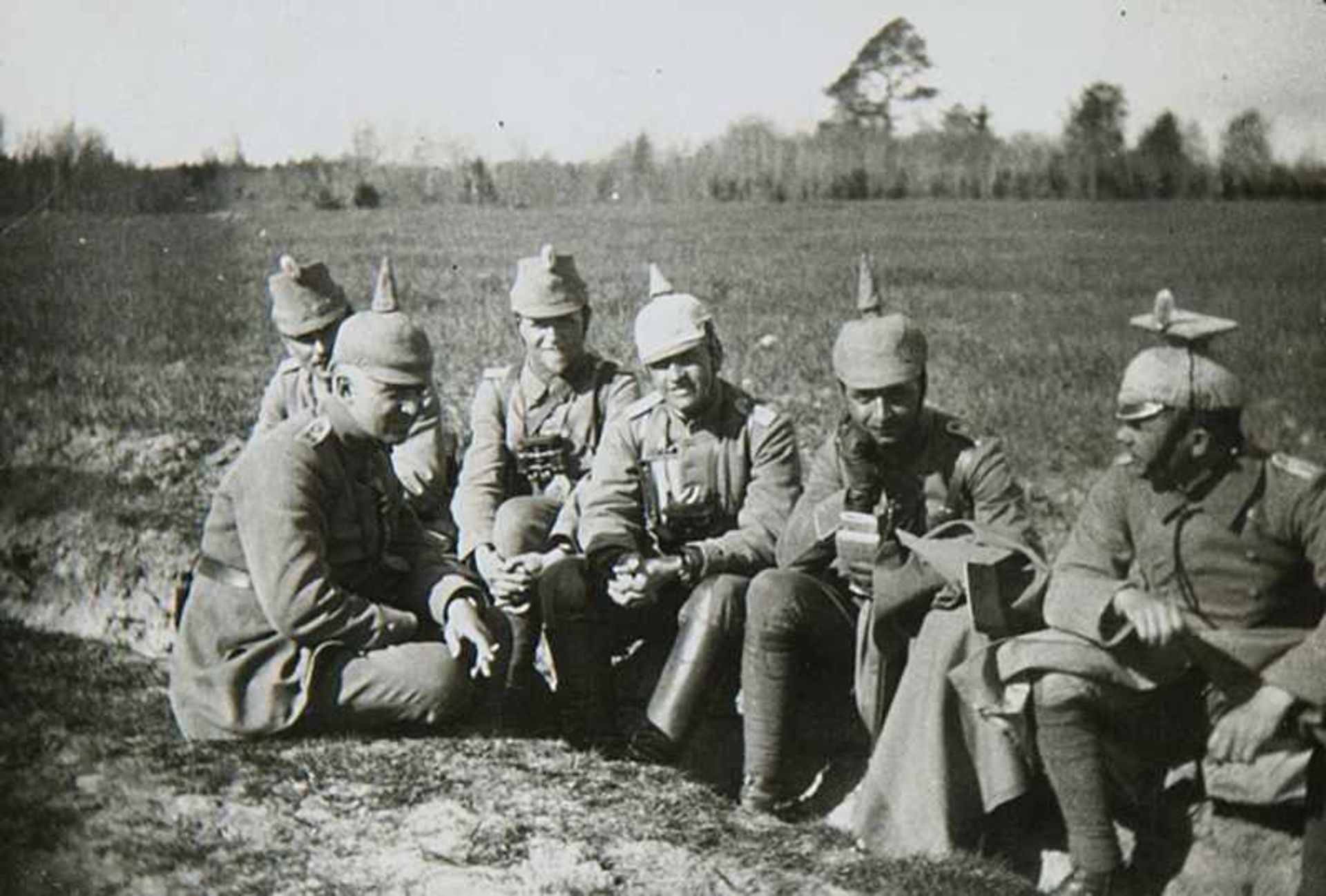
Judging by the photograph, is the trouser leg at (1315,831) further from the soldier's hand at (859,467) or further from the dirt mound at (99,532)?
A: the dirt mound at (99,532)

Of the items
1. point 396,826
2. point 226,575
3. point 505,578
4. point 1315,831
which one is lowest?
point 396,826

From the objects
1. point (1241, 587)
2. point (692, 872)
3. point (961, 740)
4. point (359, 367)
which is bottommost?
point (692, 872)

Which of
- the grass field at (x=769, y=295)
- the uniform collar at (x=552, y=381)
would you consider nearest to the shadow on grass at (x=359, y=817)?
the uniform collar at (x=552, y=381)

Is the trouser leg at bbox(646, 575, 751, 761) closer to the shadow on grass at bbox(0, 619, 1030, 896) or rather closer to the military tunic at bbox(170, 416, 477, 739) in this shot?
the shadow on grass at bbox(0, 619, 1030, 896)

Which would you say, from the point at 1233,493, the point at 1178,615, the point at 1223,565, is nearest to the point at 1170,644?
the point at 1178,615

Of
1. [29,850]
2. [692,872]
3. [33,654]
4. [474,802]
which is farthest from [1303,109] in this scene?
[33,654]

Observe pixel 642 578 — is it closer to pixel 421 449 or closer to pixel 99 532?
pixel 421 449

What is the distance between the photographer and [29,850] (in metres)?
4.35

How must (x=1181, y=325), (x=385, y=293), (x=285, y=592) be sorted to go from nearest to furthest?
(x=1181, y=325)
(x=285, y=592)
(x=385, y=293)

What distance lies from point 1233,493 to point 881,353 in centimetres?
116

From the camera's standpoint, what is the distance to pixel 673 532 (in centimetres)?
529

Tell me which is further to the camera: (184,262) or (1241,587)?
(184,262)

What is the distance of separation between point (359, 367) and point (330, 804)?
145cm

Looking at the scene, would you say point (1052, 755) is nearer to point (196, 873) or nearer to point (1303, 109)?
point (1303, 109)
